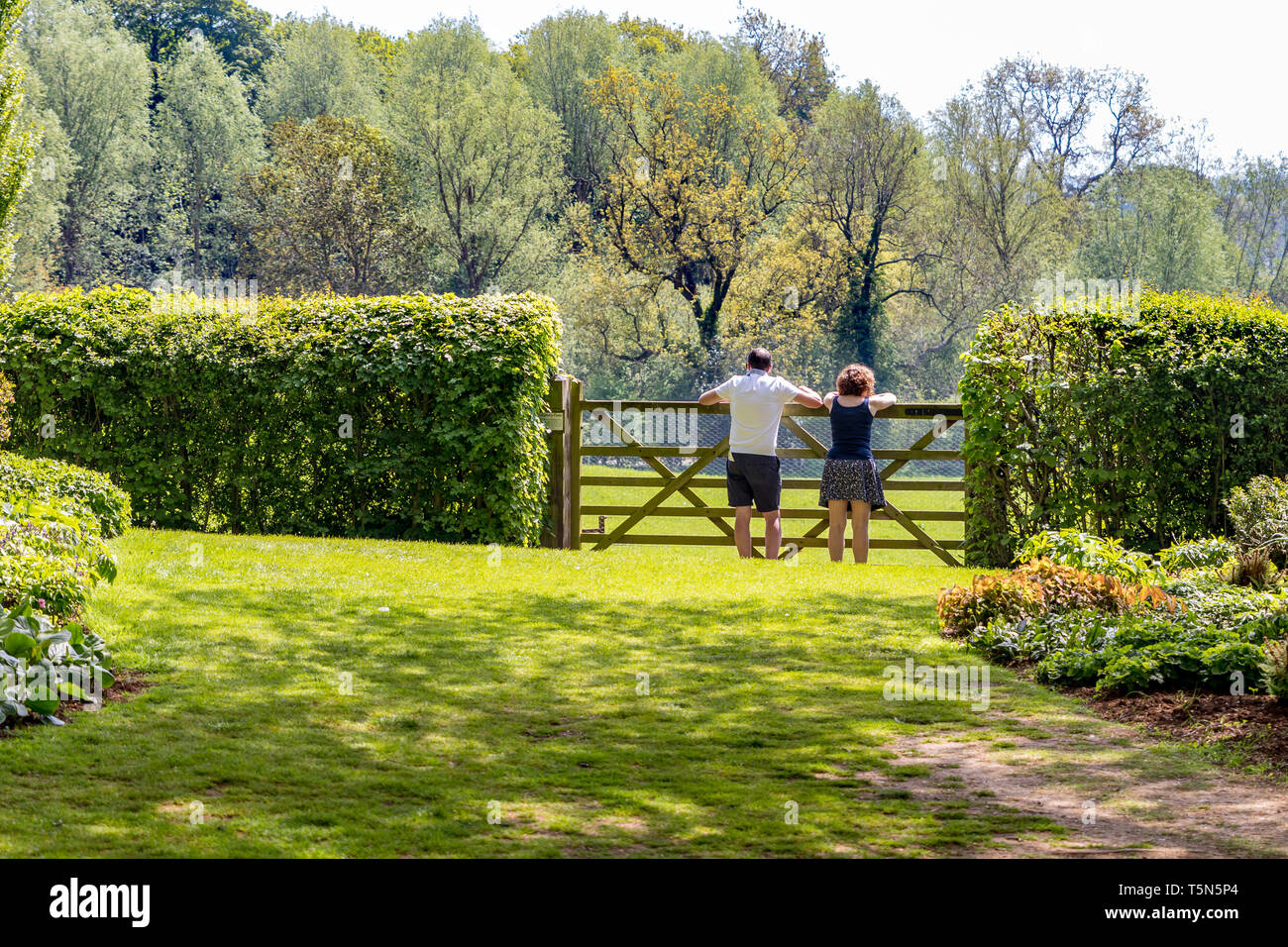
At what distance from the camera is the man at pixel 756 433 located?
11.9 meters

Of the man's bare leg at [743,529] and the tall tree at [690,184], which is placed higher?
the tall tree at [690,184]

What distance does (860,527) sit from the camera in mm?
12086

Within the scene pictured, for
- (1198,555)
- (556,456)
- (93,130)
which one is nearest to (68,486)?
(556,456)

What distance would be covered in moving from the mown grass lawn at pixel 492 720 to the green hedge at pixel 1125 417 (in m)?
2.51

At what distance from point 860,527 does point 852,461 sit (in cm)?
74

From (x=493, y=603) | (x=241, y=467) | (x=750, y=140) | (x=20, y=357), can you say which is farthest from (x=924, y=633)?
(x=750, y=140)

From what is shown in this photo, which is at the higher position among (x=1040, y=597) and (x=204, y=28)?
(x=204, y=28)

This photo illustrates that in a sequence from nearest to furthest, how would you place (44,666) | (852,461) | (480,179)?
(44,666) < (852,461) < (480,179)

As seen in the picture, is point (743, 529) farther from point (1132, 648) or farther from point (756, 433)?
point (1132, 648)

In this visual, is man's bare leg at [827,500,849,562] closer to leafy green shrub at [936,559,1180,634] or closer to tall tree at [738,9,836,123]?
leafy green shrub at [936,559,1180,634]

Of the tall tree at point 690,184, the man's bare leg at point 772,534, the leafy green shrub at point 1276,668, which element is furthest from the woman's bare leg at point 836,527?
the tall tree at point 690,184

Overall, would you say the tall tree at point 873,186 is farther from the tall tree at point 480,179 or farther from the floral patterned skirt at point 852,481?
the floral patterned skirt at point 852,481

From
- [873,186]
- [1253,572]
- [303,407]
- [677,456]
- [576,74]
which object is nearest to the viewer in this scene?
Result: [1253,572]
